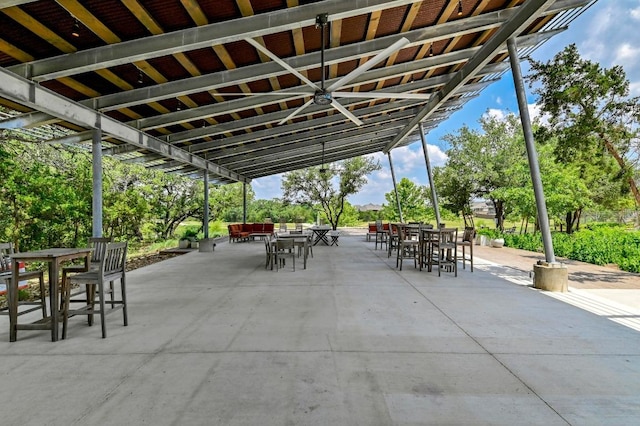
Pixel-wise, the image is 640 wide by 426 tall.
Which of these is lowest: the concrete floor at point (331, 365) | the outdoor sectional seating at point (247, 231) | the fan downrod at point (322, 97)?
the concrete floor at point (331, 365)

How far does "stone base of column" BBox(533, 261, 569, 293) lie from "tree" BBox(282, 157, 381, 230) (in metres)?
13.1

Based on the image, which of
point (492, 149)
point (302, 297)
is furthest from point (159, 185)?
point (492, 149)

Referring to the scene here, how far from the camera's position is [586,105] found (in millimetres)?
6164

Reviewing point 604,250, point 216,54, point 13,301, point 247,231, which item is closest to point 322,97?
point 216,54

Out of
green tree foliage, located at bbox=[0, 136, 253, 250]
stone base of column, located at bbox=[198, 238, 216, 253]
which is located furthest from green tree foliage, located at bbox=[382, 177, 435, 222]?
green tree foliage, located at bbox=[0, 136, 253, 250]

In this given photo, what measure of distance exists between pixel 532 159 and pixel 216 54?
16.2 feet

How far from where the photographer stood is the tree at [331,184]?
1834cm

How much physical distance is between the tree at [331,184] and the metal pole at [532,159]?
12989mm

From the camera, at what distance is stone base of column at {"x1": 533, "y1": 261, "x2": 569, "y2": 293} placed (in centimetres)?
478

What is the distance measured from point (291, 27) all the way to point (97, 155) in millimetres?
3962

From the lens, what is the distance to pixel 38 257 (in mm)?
2918

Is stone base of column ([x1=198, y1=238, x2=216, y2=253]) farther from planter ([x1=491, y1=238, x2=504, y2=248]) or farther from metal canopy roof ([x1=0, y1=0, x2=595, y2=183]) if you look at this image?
planter ([x1=491, y1=238, x2=504, y2=248])

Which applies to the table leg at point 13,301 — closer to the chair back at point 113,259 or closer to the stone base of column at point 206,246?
the chair back at point 113,259

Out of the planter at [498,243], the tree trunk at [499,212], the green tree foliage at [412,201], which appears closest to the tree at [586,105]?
the planter at [498,243]
